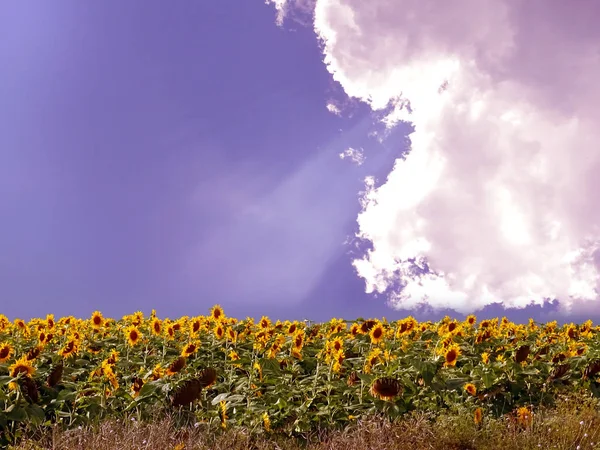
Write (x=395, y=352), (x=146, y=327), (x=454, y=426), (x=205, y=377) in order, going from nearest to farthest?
(x=454, y=426) → (x=205, y=377) → (x=395, y=352) → (x=146, y=327)

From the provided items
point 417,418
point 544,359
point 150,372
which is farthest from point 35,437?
point 544,359

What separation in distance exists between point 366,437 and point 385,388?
0.80 m

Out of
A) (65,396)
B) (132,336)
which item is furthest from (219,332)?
(65,396)

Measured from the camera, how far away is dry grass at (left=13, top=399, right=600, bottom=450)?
7250 mm

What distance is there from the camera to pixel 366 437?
7477 millimetres

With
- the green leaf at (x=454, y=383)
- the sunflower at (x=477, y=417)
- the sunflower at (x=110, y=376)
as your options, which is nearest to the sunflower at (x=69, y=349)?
the sunflower at (x=110, y=376)

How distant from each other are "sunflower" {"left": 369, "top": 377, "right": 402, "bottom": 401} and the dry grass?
355 millimetres

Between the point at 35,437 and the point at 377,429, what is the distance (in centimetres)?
436

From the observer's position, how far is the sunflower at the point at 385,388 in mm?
8062

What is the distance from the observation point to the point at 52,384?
8812 millimetres

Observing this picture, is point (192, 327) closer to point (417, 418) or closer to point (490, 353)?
point (417, 418)

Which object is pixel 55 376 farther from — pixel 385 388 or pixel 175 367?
pixel 385 388

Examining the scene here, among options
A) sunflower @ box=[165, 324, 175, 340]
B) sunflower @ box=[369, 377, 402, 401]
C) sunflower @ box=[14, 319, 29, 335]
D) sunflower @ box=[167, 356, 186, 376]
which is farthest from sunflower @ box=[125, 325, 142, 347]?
sunflower @ box=[369, 377, 402, 401]

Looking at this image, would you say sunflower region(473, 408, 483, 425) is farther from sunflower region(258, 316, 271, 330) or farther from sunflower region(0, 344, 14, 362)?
sunflower region(0, 344, 14, 362)
